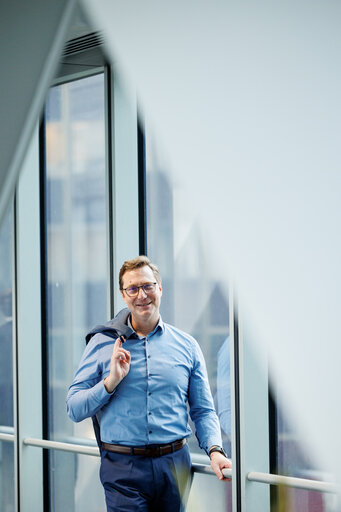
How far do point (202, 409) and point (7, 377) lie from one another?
2.12 meters

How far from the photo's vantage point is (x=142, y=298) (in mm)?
2664

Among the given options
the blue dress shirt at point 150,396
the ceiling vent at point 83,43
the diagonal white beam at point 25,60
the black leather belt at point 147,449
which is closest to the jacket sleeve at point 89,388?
the blue dress shirt at point 150,396

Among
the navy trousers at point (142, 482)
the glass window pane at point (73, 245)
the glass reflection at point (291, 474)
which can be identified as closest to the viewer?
the navy trousers at point (142, 482)

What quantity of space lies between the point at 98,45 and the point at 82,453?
223 cm

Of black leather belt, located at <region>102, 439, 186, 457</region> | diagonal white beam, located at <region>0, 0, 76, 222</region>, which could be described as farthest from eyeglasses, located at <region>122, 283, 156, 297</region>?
diagonal white beam, located at <region>0, 0, 76, 222</region>

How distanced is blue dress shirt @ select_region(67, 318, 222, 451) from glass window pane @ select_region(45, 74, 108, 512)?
47.4 inches

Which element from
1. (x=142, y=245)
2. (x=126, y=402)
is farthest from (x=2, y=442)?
(x=126, y=402)

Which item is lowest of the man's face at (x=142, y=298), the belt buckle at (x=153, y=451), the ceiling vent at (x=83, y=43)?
the belt buckle at (x=153, y=451)

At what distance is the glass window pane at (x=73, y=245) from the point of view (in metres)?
3.96

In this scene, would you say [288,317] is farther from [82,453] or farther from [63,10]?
[82,453]

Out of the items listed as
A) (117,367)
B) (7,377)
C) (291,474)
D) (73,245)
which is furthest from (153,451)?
(7,377)

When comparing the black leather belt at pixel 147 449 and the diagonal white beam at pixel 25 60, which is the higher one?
the diagonal white beam at pixel 25 60

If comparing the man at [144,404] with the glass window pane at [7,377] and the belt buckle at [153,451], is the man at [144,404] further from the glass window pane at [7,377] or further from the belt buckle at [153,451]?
the glass window pane at [7,377]

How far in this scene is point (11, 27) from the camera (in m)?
0.33
